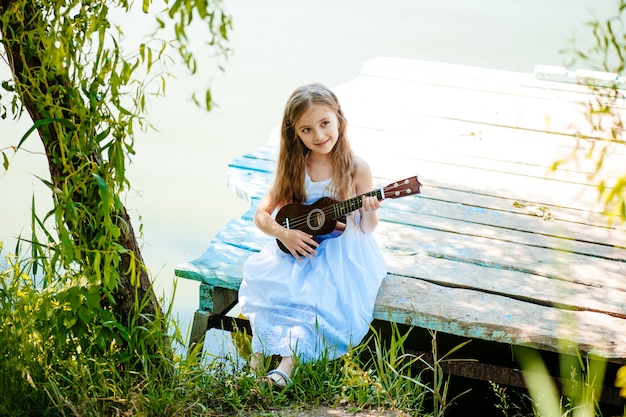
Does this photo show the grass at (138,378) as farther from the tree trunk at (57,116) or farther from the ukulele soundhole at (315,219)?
the ukulele soundhole at (315,219)

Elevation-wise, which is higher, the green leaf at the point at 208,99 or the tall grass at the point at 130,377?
the green leaf at the point at 208,99

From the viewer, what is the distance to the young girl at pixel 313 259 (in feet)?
10.9

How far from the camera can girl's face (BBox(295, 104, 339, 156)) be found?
3455 mm

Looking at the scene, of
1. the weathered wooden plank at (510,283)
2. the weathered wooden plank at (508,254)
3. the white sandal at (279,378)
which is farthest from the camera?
the weathered wooden plank at (508,254)

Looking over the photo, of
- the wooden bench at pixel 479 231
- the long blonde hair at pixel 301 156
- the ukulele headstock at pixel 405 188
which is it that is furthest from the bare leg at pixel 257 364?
the ukulele headstock at pixel 405 188

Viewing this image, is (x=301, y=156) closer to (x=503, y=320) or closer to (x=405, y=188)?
(x=405, y=188)

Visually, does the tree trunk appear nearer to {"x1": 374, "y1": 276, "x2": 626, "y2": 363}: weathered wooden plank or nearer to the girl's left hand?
the girl's left hand

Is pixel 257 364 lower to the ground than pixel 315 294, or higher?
lower

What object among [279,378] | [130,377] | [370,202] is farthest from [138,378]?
[370,202]

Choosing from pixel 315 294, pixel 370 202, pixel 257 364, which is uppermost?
pixel 370 202

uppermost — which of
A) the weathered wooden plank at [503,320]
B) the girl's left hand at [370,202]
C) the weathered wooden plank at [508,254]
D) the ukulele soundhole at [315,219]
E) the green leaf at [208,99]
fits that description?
the green leaf at [208,99]

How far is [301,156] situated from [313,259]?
430 mm

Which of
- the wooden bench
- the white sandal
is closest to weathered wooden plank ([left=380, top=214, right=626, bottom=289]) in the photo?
the wooden bench

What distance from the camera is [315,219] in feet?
11.5
